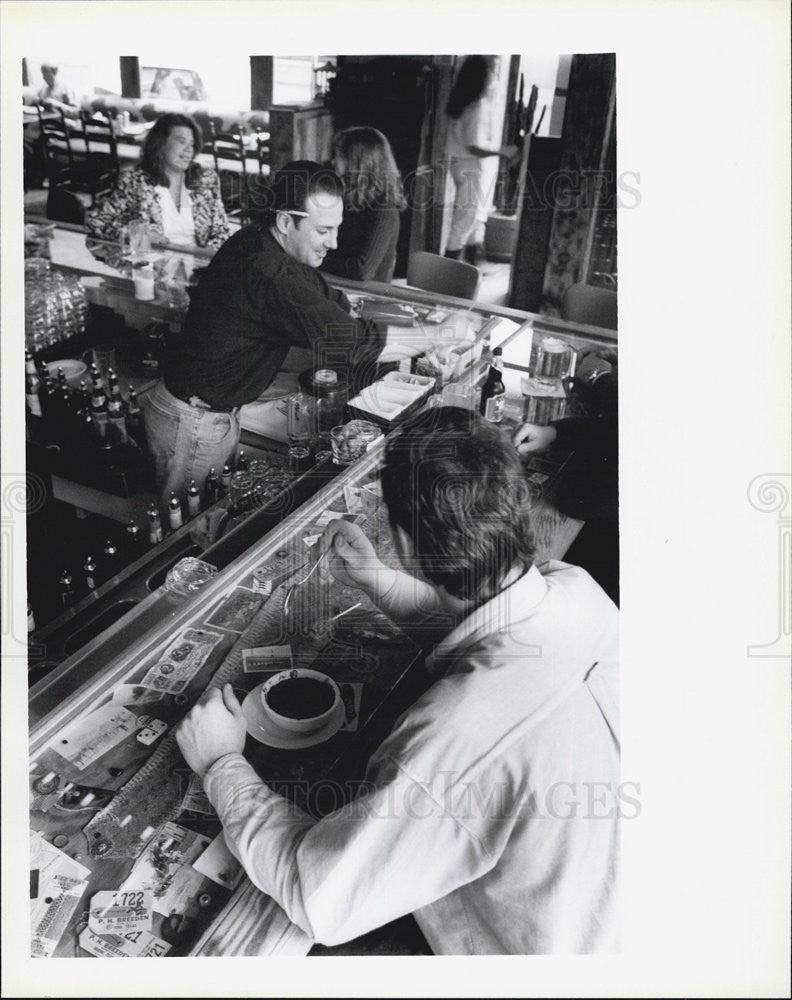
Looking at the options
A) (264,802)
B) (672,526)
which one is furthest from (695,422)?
(264,802)

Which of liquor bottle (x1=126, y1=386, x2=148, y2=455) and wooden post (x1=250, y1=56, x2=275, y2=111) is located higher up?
wooden post (x1=250, y1=56, x2=275, y2=111)

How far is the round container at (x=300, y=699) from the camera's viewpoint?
1.39 meters

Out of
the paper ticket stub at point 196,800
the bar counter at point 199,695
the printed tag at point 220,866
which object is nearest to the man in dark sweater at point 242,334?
the bar counter at point 199,695

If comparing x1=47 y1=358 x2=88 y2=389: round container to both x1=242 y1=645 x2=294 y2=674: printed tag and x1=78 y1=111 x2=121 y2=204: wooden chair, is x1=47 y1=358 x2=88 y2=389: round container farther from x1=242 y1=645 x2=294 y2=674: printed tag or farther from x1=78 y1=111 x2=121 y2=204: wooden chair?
x1=242 y1=645 x2=294 y2=674: printed tag

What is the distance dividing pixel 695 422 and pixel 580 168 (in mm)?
534

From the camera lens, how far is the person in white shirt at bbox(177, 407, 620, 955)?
1.34 metres

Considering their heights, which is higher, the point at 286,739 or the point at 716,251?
the point at 716,251

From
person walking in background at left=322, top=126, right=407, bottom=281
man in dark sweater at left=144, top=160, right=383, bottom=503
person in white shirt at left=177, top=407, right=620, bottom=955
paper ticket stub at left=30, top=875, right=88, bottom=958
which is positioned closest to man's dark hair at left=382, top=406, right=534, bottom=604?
person in white shirt at left=177, top=407, right=620, bottom=955

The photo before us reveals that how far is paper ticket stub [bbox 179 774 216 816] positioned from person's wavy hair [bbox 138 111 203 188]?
3.62 feet

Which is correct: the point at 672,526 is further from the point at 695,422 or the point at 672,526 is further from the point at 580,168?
the point at 580,168

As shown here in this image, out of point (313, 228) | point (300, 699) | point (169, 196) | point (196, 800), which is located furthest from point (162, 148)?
point (196, 800)

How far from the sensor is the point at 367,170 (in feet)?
4.92

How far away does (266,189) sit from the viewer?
151 centimetres

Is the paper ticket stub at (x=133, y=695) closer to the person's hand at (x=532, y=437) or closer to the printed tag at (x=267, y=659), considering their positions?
the printed tag at (x=267, y=659)
